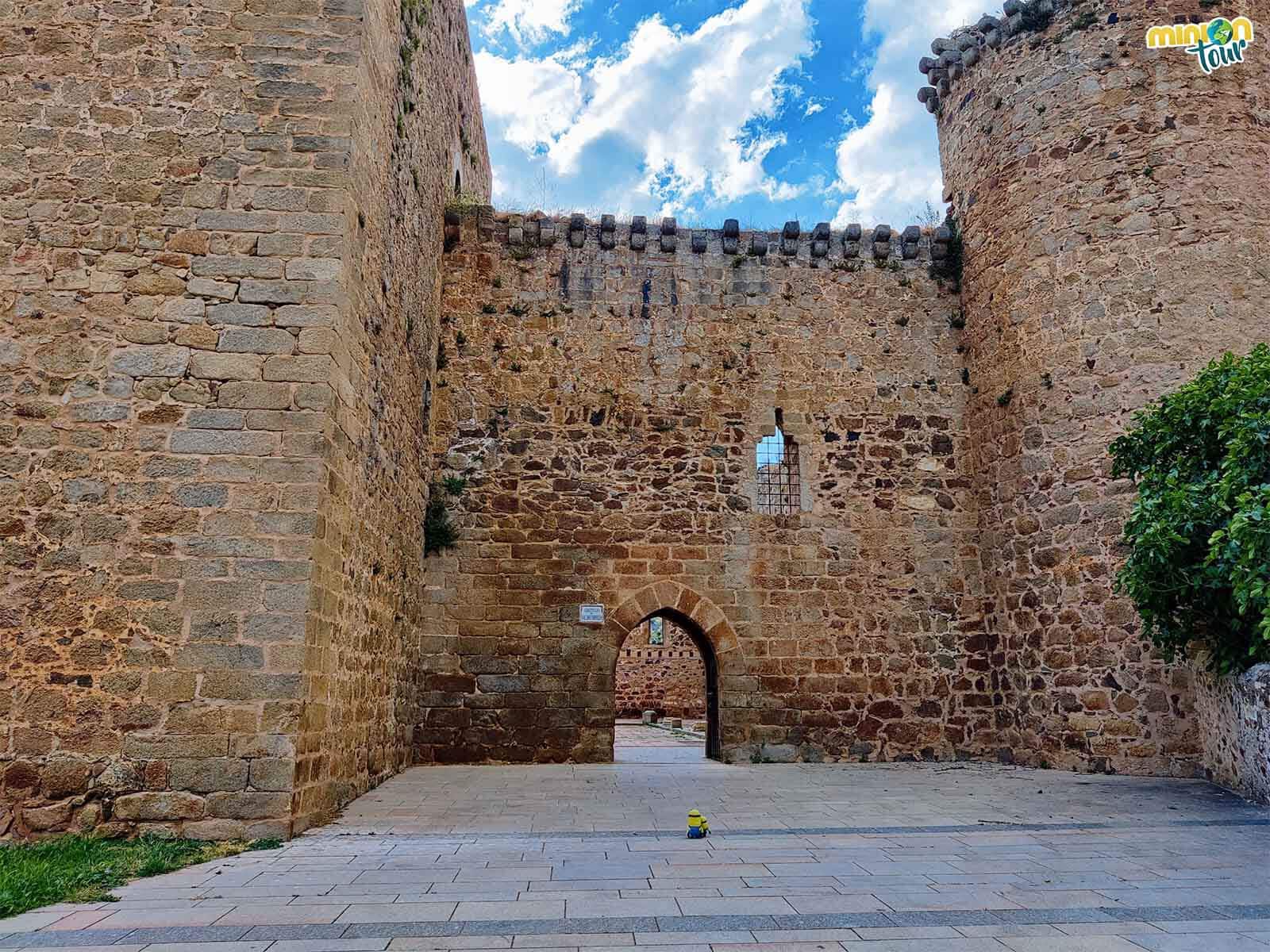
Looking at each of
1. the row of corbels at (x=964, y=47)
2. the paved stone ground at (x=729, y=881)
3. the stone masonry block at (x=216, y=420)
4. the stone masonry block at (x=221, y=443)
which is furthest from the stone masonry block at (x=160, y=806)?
the row of corbels at (x=964, y=47)

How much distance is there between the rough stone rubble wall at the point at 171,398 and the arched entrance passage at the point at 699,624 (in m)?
4.36

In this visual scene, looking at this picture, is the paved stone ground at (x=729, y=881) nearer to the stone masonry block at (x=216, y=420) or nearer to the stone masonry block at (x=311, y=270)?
the stone masonry block at (x=216, y=420)

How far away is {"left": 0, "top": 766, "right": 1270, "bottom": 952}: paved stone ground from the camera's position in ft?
11.4

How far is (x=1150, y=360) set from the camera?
9.37 metres

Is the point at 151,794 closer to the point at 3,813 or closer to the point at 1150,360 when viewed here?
the point at 3,813

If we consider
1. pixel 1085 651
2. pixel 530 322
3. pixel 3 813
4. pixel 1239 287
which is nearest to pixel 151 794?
pixel 3 813

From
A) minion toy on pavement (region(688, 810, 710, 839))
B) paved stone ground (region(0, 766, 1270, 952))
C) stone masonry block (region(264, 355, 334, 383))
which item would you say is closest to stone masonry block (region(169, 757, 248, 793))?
paved stone ground (region(0, 766, 1270, 952))

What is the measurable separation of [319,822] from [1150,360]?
975cm

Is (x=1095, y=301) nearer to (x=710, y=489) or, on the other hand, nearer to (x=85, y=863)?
(x=710, y=489)

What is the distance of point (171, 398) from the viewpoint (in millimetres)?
5902

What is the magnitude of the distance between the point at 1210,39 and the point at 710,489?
8.32 metres

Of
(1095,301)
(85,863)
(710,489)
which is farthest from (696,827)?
(1095,301)

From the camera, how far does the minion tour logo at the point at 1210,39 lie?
32.7ft

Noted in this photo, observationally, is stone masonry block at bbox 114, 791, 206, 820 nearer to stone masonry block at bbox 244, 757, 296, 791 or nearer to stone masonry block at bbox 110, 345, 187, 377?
stone masonry block at bbox 244, 757, 296, 791
